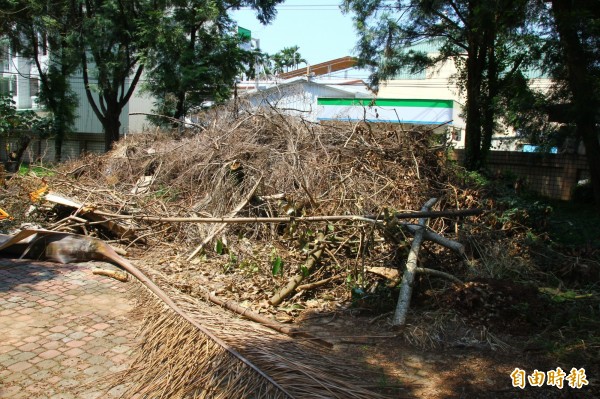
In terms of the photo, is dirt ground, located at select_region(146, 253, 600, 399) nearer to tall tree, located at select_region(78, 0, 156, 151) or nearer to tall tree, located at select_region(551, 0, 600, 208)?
tall tree, located at select_region(551, 0, 600, 208)

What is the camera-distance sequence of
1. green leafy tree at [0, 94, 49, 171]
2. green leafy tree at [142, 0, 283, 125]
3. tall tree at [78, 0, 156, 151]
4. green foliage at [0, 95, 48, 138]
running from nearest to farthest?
green leafy tree at [142, 0, 283, 125] < green leafy tree at [0, 94, 49, 171] < green foliage at [0, 95, 48, 138] < tall tree at [78, 0, 156, 151]

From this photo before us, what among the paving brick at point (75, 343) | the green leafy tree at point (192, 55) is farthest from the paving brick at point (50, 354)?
the green leafy tree at point (192, 55)

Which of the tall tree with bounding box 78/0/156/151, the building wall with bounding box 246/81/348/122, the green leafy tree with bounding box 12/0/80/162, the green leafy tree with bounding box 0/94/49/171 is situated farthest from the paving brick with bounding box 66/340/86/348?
the green leafy tree with bounding box 12/0/80/162

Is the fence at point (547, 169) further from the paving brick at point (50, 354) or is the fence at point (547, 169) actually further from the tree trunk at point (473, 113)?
the paving brick at point (50, 354)

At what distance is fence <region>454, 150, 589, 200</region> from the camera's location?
12312mm

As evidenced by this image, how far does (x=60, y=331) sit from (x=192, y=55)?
12024 mm

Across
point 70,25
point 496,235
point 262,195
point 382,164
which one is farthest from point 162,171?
point 70,25

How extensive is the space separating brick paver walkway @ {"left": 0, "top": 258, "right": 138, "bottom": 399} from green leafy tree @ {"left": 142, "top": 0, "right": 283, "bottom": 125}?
9.89m

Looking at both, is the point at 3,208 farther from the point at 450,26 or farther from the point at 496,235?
the point at 450,26

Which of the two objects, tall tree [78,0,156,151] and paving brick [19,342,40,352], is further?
tall tree [78,0,156,151]

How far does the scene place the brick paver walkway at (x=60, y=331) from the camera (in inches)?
130

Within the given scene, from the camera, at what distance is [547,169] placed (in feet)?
43.0

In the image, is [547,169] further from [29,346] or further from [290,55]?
[290,55]

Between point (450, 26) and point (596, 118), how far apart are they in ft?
17.6
